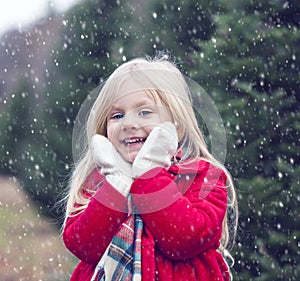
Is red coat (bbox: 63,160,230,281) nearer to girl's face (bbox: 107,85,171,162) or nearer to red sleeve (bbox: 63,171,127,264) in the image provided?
red sleeve (bbox: 63,171,127,264)

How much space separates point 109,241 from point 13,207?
10026mm

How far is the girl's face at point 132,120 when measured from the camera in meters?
2.95

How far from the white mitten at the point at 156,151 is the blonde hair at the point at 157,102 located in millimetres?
136

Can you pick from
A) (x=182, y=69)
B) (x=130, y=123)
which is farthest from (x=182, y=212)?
(x=182, y=69)

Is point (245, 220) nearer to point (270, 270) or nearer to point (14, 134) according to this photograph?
point (270, 270)

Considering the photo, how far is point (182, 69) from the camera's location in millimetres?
7512

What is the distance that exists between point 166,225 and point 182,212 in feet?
0.24

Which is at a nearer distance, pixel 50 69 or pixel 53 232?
pixel 50 69

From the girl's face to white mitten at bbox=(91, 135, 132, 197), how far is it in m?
0.03

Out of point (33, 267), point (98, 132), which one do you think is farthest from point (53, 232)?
point (98, 132)

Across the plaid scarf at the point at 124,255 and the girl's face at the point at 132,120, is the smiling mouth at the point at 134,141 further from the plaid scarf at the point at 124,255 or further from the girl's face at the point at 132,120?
the plaid scarf at the point at 124,255

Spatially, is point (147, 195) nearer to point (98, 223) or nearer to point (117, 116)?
point (98, 223)

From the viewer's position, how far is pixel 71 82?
9.36 meters

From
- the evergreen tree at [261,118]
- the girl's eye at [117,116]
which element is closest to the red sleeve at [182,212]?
the girl's eye at [117,116]
